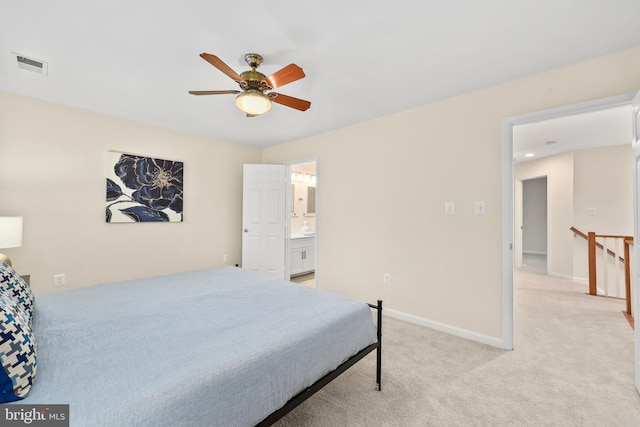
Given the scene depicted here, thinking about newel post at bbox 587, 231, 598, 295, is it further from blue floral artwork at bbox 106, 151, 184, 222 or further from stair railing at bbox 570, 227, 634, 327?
blue floral artwork at bbox 106, 151, 184, 222

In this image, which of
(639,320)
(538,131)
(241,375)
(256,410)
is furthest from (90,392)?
(538,131)

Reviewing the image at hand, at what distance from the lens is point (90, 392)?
3.03ft

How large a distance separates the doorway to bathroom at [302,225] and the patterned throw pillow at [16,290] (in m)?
3.27

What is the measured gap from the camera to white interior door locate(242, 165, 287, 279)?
4.49 meters

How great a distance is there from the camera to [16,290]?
4.97 feet

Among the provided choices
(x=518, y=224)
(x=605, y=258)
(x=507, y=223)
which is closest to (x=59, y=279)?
(x=507, y=223)

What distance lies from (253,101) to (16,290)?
1.84 metres

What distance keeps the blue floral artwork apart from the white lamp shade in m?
0.92

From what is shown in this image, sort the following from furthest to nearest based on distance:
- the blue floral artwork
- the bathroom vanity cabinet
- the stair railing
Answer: the bathroom vanity cabinet < the stair railing < the blue floral artwork

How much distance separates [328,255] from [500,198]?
2.26 m

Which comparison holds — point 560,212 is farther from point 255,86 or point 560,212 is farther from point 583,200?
point 255,86

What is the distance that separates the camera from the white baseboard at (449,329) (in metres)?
2.52

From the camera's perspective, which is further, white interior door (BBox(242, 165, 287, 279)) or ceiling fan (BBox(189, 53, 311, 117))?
white interior door (BBox(242, 165, 287, 279))

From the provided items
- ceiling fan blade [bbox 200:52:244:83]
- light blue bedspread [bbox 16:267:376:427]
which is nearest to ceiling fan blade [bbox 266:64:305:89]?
ceiling fan blade [bbox 200:52:244:83]
